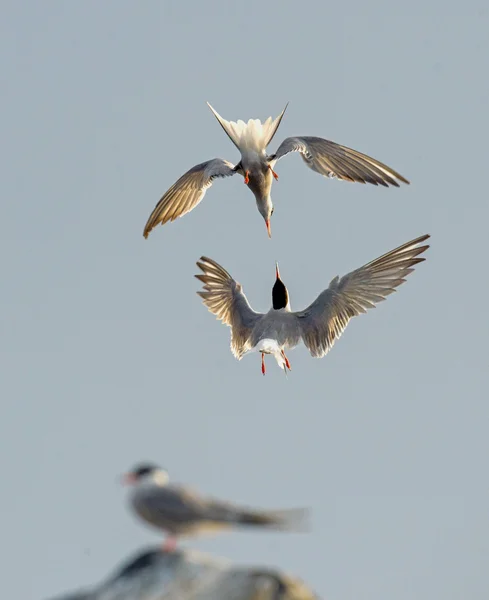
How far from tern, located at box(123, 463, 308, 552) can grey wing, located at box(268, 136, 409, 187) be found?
9.57 m

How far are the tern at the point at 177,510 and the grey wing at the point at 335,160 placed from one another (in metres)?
9.57

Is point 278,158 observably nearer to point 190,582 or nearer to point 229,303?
point 229,303

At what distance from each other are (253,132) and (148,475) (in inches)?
392

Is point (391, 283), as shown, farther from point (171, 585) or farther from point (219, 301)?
point (171, 585)

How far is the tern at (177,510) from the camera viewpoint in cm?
1124

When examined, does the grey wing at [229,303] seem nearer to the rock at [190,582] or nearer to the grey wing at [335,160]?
the grey wing at [335,160]

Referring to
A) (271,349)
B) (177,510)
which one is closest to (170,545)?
(177,510)

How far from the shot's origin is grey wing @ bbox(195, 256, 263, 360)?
21.8 m

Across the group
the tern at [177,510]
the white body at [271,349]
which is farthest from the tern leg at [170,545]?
the white body at [271,349]

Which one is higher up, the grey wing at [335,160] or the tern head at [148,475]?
the grey wing at [335,160]

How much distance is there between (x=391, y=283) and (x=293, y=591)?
11.1 m

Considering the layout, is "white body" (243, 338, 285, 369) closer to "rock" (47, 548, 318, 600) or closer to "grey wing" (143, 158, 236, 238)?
"grey wing" (143, 158, 236, 238)

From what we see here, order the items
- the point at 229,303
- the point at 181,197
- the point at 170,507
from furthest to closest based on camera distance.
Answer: the point at 181,197 < the point at 229,303 < the point at 170,507

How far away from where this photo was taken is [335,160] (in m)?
21.2
